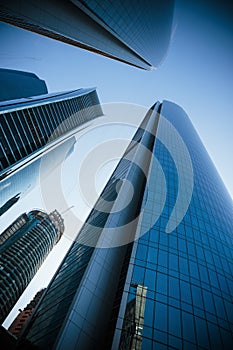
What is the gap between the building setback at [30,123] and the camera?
200 ft

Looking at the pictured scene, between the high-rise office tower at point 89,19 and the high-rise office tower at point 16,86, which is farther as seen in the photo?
the high-rise office tower at point 16,86

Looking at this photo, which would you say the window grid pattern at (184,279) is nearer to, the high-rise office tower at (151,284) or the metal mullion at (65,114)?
the high-rise office tower at (151,284)

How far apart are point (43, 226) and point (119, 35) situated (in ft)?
441

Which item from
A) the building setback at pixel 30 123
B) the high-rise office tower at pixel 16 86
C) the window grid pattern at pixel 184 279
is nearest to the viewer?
the window grid pattern at pixel 184 279

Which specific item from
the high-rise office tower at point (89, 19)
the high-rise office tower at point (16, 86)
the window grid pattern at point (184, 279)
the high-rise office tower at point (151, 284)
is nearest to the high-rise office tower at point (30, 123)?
the high-rise office tower at point (16, 86)

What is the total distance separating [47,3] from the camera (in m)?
23.1

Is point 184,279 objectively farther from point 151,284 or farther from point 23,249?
point 23,249

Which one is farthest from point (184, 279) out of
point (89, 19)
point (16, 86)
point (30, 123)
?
point (16, 86)

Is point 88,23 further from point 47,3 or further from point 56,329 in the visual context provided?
point 56,329

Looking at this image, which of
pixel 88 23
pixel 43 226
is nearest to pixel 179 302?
pixel 88 23

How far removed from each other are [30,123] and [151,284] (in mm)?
72029

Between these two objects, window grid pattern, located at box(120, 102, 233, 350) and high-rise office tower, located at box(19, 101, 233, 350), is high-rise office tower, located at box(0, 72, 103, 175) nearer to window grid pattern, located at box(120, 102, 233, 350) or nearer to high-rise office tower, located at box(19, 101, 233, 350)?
high-rise office tower, located at box(19, 101, 233, 350)

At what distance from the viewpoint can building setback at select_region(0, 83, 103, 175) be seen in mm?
60875

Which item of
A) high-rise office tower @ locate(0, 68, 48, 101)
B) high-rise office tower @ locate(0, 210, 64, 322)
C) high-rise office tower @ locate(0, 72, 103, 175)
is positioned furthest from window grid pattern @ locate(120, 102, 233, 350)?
high-rise office tower @ locate(0, 210, 64, 322)
